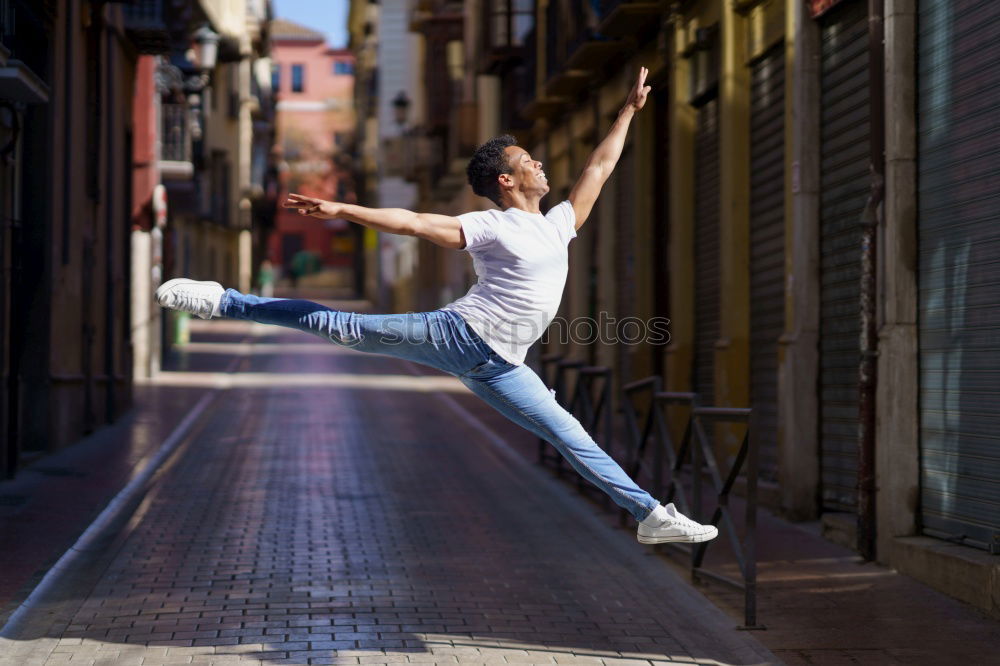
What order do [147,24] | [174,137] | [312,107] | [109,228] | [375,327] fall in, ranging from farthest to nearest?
[312,107] < [174,137] < [147,24] < [109,228] < [375,327]

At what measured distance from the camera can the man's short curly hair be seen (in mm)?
6078

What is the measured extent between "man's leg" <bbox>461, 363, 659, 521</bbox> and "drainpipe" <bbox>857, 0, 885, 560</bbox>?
145 inches

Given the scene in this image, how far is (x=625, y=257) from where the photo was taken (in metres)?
21.0

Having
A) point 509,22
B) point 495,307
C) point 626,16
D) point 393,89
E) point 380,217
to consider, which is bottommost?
point 495,307

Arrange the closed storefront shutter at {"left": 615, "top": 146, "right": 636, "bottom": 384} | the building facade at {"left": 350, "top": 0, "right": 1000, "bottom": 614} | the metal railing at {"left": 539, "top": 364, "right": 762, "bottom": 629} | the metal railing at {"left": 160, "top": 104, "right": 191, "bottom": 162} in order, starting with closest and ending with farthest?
1. the metal railing at {"left": 539, "top": 364, "right": 762, "bottom": 629}
2. the building facade at {"left": 350, "top": 0, "right": 1000, "bottom": 614}
3. the closed storefront shutter at {"left": 615, "top": 146, "right": 636, "bottom": 384}
4. the metal railing at {"left": 160, "top": 104, "right": 191, "bottom": 162}

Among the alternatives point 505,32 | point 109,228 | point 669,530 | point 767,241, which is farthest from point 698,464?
point 505,32

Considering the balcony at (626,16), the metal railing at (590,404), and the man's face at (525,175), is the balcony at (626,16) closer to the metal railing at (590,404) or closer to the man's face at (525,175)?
the metal railing at (590,404)

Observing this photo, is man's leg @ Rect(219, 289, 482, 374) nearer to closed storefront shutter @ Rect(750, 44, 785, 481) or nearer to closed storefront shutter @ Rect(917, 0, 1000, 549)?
closed storefront shutter @ Rect(917, 0, 1000, 549)

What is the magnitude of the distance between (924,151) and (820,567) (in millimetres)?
2702

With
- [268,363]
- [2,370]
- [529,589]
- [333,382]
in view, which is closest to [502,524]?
[529,589]

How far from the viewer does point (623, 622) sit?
7730 mm

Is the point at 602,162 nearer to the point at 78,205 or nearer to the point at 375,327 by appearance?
the point at 375,327

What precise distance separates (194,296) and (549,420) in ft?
4.97

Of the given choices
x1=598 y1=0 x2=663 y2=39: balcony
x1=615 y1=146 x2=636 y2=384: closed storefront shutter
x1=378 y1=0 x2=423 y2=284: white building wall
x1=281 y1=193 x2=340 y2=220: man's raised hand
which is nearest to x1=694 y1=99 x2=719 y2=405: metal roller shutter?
x1=598 y1=0 x2=663 y2=39: balcony
